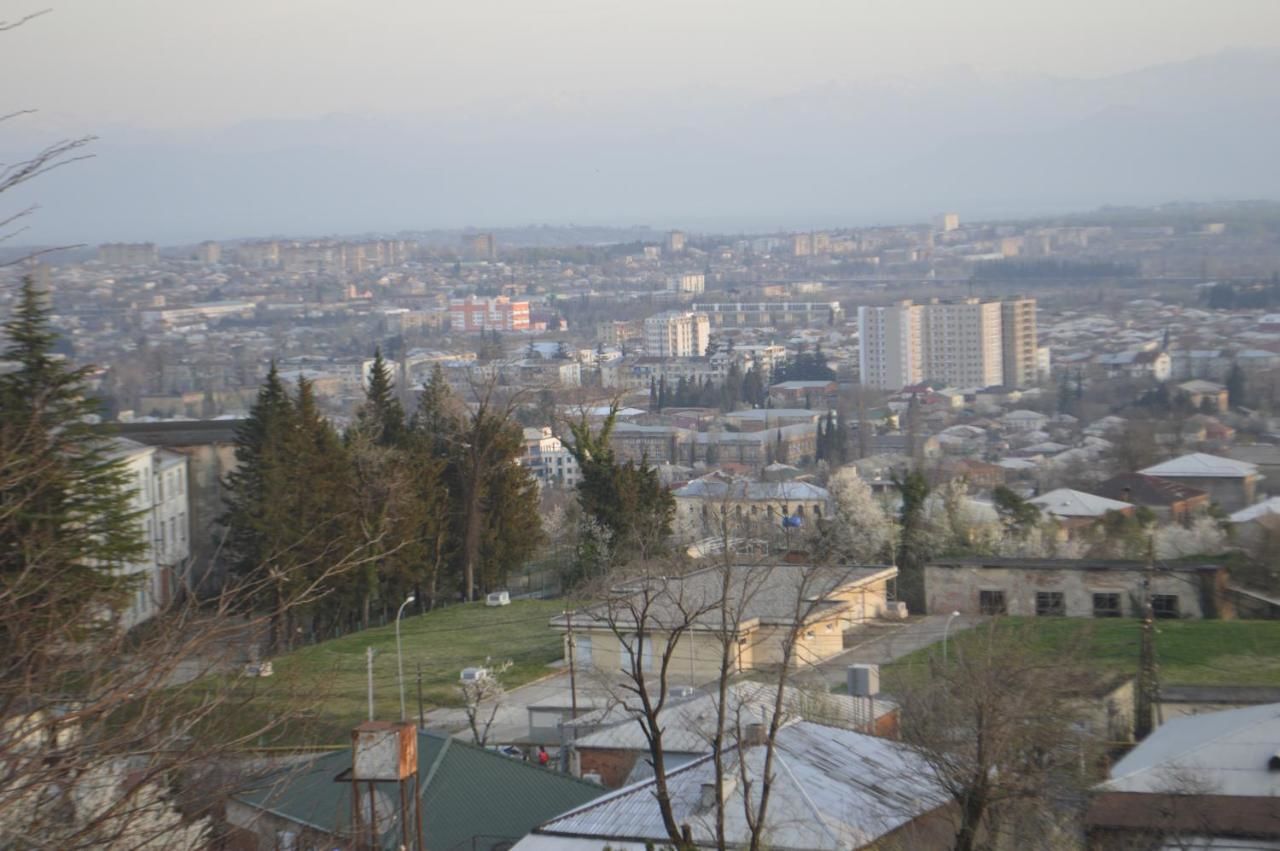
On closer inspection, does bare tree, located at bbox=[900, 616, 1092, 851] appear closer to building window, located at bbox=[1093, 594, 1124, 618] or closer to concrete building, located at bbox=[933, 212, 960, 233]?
building window, located at bbox=[1093, 594, 1124, 618]

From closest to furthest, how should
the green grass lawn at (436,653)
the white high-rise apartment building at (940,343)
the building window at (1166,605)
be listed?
the green grass lawn at (436,653) → the building window at (1166,605) → the white high-rise apartment building at (940,343)

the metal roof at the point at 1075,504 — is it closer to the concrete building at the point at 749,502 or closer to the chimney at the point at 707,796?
the concrete building at the point at 749,502

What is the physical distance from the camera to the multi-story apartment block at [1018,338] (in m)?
61.8

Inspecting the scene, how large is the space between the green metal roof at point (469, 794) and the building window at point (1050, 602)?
26.7ft

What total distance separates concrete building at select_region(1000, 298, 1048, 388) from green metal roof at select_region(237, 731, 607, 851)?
5477cm

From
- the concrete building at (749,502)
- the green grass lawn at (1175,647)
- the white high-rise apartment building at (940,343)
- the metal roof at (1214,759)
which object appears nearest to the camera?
the metal roof at (1214,759)

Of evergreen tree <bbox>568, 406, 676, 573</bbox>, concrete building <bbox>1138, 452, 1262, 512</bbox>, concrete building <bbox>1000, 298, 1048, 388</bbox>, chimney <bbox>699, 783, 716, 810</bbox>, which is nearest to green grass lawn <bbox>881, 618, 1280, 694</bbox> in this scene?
chimney <bbox>699, 783, 716, 810</bbox>

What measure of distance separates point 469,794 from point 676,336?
219ft

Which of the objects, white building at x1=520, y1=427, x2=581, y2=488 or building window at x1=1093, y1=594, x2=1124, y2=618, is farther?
white building at x1=520, y1=427, x2=581, y2=488

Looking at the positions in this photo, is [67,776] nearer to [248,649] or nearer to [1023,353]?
[248,649]

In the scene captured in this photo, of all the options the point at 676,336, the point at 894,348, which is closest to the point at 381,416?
the point at 894,348

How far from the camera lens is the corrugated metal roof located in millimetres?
6934

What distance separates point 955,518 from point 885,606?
4.52 metres

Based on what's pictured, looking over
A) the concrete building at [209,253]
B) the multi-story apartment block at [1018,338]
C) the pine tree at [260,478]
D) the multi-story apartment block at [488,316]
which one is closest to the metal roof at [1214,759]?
the pine tree at [260,478]
